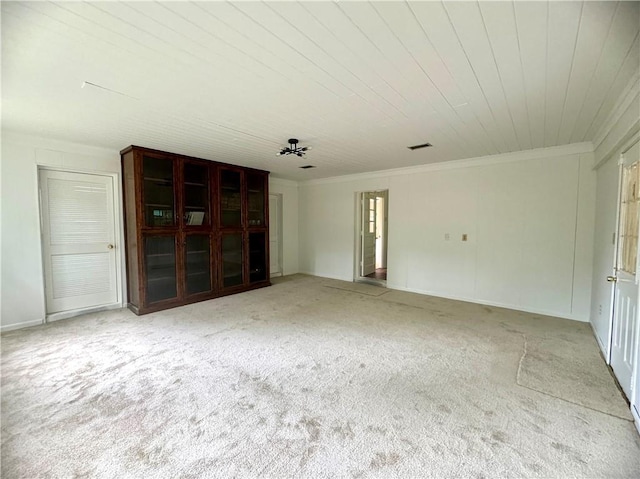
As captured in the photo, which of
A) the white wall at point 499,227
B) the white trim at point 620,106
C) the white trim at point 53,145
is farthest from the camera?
the white wall at point 499,227

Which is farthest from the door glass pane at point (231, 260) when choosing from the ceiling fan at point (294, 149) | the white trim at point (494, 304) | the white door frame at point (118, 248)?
the white trim at point (494, 304)

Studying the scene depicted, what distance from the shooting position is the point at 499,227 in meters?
4.53

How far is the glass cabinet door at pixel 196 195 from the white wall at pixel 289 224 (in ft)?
7.02

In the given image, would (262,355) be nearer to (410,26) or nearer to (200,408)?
(200,408)

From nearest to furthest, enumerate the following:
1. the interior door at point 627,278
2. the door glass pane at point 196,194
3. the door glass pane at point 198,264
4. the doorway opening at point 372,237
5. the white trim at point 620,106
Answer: the white trim at point 620,106
the interior door at point 627,278
the door glass pane at point 196,194
the door glass pane at point 198,264
the doorway opening at point 372,237

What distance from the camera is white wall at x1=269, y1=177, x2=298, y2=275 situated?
699cm

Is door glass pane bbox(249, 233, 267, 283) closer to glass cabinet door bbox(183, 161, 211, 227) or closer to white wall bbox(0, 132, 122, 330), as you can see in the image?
glass cabinet door bbox(183, 161, 211, 227)

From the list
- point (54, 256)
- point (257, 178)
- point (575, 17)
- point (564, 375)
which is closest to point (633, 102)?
point (575, 17)

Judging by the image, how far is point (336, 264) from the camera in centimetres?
673

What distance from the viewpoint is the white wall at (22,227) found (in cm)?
351

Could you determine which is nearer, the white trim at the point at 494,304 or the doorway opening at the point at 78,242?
the doorway opening at the point at 78,242

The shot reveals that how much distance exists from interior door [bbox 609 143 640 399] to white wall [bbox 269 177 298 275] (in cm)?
564

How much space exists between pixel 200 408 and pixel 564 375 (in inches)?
118

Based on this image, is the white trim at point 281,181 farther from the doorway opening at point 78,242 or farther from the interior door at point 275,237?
the doorway opening at point 78,242
